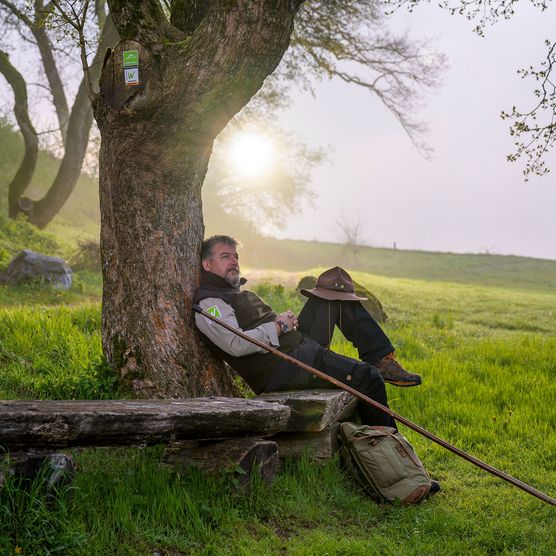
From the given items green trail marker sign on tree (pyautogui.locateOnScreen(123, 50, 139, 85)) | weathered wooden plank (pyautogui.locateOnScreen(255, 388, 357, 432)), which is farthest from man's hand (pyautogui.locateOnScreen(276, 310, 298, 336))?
green trail marker sign on tree (pyautogui.locateOnScreen(123, 50, 139, 85))

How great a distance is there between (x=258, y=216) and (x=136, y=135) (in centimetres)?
3898

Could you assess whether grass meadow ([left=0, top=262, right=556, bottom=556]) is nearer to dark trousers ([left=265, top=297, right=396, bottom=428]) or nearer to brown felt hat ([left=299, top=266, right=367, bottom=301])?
dark trousers ([left=265, top=297, right=396, bottom=428])

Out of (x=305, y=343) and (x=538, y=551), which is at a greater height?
(x=305, y=343)

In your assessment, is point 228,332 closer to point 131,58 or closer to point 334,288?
point 334,288

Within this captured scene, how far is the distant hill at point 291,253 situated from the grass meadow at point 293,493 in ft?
31.4

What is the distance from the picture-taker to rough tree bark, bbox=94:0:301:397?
578 centimetres

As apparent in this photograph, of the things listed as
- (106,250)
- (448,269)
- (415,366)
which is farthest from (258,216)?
(106,250)

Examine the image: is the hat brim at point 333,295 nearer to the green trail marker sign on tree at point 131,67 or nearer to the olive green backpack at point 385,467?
the olive green backpack at point 385,467

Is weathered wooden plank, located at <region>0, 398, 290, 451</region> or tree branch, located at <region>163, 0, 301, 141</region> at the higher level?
tree branch, located at <region>163, 0, 301, 141</region>

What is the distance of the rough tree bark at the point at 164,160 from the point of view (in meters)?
5.78

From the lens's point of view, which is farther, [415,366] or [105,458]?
[415,366]

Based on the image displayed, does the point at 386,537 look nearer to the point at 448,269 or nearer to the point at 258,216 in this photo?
the point at 258,216

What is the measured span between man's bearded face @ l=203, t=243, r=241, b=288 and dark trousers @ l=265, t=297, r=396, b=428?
87 cm

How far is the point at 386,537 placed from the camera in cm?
464
